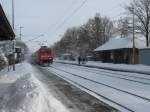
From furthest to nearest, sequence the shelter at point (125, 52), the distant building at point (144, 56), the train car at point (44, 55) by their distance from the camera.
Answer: the train car at point (44, 55) < the shelter at point (125, 52) < the distant building at point (144, 56)

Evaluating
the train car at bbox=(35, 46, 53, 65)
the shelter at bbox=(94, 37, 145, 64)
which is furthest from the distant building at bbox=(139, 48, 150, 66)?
the train car at bbox=(35, 46, 53, 65)

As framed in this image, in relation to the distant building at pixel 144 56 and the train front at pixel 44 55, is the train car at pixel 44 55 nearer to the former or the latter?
the train front at pixel 44 55

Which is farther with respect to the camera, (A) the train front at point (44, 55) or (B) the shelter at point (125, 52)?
(A) the train front at point (44, 55)

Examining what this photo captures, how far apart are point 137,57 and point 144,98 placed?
145 feet

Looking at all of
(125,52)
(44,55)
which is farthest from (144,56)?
(44,55)

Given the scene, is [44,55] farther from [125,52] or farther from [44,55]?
[125,52]

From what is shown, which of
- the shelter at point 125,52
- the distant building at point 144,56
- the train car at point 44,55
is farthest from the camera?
the train car at point 44,55

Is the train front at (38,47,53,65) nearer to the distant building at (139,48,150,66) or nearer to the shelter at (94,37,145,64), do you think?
the shelter at (94,37,145,64)

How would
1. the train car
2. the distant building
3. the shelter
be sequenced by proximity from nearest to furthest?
the distant building, the shelter, the train car

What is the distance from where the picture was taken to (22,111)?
956 centimetres

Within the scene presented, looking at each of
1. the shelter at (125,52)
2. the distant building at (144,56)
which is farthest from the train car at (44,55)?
the distant building at (144,56)

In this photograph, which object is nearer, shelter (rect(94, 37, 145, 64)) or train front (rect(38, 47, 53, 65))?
shelter (rect(94, 37, 145, 64))

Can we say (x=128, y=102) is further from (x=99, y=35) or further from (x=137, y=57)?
(x=99, y=35)

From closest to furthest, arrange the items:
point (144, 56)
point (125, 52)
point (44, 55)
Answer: point (144, 56)
point (125, 52)
point (44, 55)
